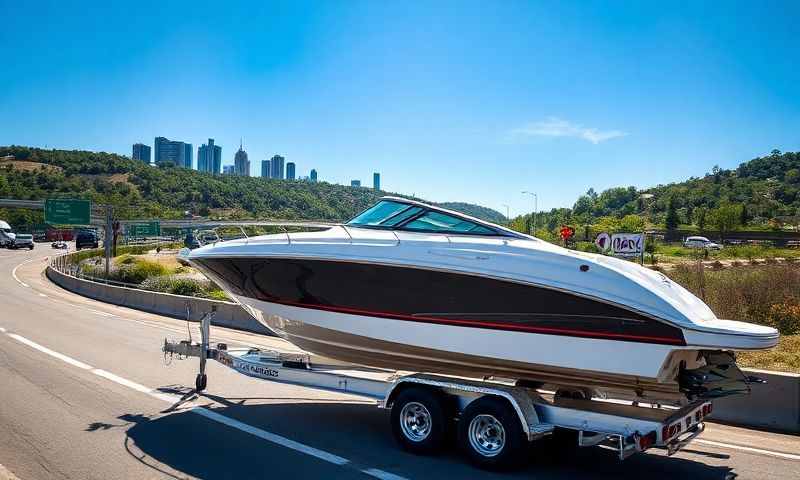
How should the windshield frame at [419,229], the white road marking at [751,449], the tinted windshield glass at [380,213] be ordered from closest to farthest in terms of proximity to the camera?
the white road marking at [751,449] → the windshield frame at [419,229] → the tinted windshield glass at [380,213]

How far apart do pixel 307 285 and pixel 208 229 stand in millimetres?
3086


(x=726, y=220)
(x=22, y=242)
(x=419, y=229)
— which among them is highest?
(x=726, y=220)

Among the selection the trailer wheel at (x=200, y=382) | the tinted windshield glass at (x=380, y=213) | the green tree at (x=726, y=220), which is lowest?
the trailer wheel at (x=200, y=382)

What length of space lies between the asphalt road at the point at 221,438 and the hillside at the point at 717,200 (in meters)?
64.7

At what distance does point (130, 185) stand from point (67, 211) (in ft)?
237

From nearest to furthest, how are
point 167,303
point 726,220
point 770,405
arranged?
point 770,405 < point 167,303 < point 726,220

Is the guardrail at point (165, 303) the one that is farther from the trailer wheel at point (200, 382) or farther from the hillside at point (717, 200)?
the hillside at point (717, 200)

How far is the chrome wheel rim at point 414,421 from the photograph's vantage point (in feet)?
23.4

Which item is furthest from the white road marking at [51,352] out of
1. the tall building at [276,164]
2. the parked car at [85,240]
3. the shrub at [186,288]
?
the tall building at [276,164]

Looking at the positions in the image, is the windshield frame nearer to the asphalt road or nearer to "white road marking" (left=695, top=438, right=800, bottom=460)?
the asphalt road

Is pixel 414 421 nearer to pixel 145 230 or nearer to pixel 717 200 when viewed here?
pixel 145 230

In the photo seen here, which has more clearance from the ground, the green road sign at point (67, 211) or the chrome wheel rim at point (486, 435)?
the green road sign at point (67, 211)

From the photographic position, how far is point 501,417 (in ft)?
21.2

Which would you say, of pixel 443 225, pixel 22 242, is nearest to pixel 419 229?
pixel 443 225
